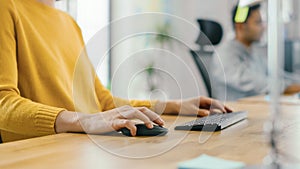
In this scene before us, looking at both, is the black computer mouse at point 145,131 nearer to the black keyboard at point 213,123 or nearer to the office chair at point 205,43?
the black keyboard at point 213,123

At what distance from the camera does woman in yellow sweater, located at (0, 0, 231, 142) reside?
1.05 metres

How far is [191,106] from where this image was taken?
1.47 m

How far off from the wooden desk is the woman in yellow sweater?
0.16 ft

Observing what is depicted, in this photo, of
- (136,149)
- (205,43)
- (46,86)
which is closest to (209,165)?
(136,149)

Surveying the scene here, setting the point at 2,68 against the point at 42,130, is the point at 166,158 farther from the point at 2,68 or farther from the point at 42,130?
the point at 2,68

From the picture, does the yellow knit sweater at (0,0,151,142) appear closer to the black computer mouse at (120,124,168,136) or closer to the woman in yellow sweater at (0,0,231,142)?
the woman in yellow sweater at (0,0,231,142)

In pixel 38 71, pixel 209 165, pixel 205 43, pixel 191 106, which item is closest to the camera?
pixel 209 165

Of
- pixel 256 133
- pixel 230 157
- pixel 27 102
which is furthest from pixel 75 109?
pixel 230 157

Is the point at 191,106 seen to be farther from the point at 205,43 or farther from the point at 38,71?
the point at 205,43

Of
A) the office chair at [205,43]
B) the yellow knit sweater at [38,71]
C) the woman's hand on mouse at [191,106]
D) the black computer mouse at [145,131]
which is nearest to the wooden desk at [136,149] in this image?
the black computer mouse at [145,131]

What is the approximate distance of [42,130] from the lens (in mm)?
1077

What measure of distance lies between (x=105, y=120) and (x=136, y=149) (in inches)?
7.2

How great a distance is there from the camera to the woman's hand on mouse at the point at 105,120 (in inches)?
39.8

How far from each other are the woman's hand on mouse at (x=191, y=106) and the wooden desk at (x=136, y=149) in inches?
12.3
